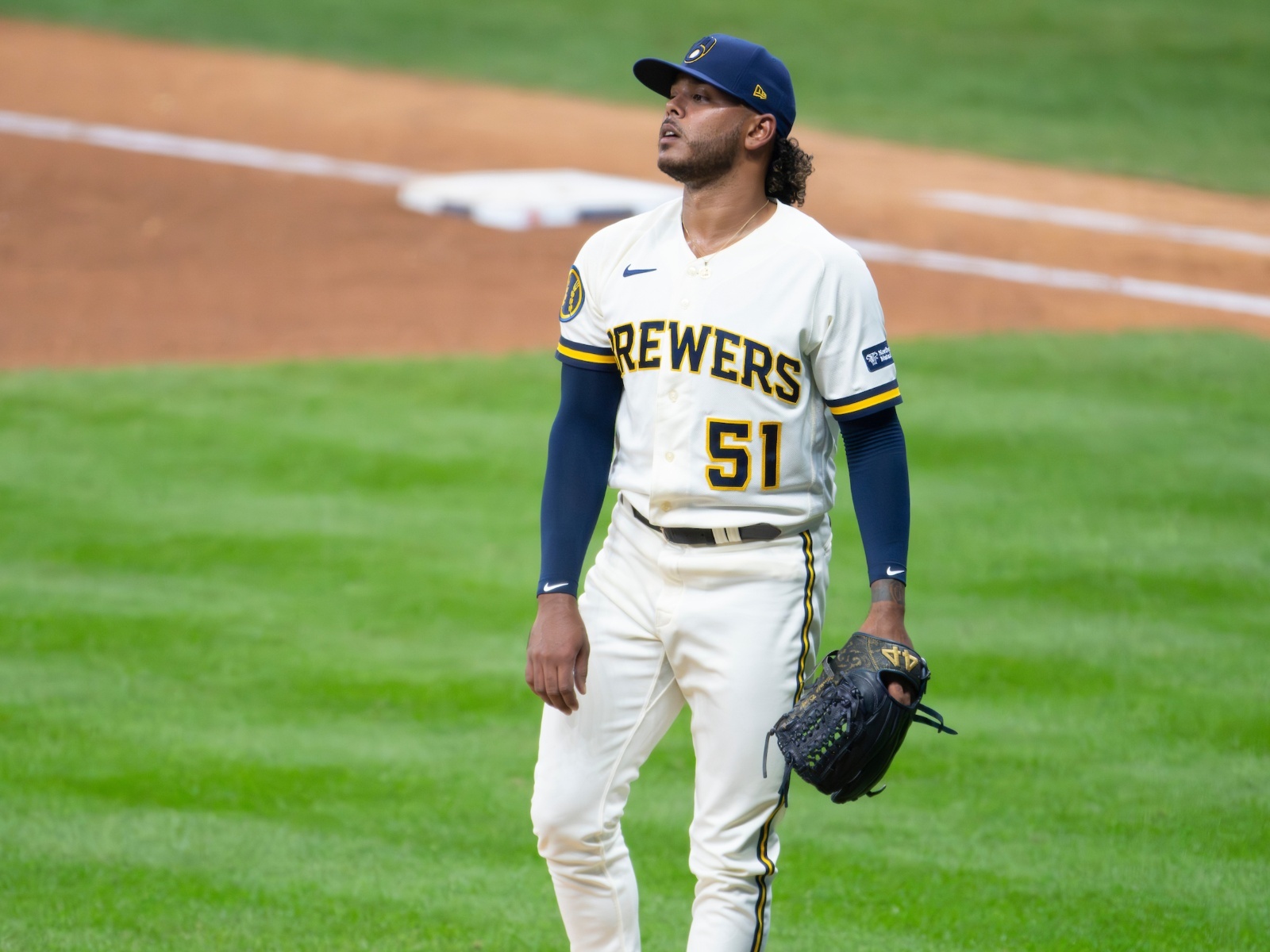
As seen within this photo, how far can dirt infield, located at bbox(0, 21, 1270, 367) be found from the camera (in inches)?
384

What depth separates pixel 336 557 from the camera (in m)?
6.77

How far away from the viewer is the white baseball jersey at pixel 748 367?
328 centimetres

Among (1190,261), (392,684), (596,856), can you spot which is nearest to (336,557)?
(392,684)

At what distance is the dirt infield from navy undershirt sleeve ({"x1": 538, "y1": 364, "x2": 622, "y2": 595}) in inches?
233

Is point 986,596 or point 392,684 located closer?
point 392,684

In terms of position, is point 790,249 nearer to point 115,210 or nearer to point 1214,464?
point 1214,464

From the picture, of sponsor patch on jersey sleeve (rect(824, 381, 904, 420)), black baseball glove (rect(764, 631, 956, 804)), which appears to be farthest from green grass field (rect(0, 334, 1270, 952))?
sponsor patch on jersey sleeve (rect(824, 381, 904, 420))

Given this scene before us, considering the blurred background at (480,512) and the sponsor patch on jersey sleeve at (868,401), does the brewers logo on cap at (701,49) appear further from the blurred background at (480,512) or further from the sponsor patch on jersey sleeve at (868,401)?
the blurred background at (480,512)

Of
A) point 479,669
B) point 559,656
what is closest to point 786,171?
point 559,656

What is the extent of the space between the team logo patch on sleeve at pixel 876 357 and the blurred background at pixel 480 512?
159 centimetres

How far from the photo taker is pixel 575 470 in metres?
3.50

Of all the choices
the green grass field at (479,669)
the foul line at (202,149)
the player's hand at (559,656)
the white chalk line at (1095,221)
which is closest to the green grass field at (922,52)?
the white chalk line at (1095,221)

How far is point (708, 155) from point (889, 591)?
3.03 ft

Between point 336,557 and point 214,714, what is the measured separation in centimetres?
140
